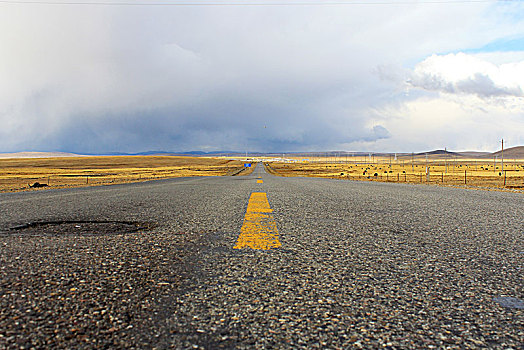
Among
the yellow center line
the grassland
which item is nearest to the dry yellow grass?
the grassland

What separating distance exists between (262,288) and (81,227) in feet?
9.03

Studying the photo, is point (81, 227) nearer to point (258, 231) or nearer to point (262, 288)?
point (258, 231)

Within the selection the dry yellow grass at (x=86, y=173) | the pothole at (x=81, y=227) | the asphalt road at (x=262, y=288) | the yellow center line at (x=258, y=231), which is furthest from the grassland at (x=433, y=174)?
the pothole at (x=81, y=227)

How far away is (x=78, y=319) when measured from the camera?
1516 millimetres

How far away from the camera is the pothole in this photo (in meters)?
3.52

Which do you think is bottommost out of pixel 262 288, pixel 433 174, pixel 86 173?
pixel 433 174

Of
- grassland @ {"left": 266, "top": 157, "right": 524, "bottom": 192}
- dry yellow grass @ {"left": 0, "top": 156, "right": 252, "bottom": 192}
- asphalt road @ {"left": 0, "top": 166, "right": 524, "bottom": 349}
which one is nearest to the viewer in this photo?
asphalt road @ {"left": 0, "top": 166, "right": 524, "bottom": 349}

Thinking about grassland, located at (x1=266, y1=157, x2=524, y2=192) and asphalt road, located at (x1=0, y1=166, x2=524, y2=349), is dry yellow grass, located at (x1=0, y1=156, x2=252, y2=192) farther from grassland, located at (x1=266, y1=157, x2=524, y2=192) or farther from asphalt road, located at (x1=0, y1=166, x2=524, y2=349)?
asphalt road, located at (x1=0, y1=166, x2=524, y2=349)

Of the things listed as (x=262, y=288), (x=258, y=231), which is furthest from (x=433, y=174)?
(x=262, y=288)

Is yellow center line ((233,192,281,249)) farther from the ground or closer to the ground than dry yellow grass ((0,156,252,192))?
farther from the ground

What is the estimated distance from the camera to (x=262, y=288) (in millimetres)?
1942

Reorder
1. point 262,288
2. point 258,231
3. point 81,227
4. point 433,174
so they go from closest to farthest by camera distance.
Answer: point 262,288
point 258,231
point 81,227
point 433,174

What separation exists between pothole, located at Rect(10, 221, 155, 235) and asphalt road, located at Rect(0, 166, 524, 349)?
0.05m

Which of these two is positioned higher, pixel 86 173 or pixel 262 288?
pixel 262 288
